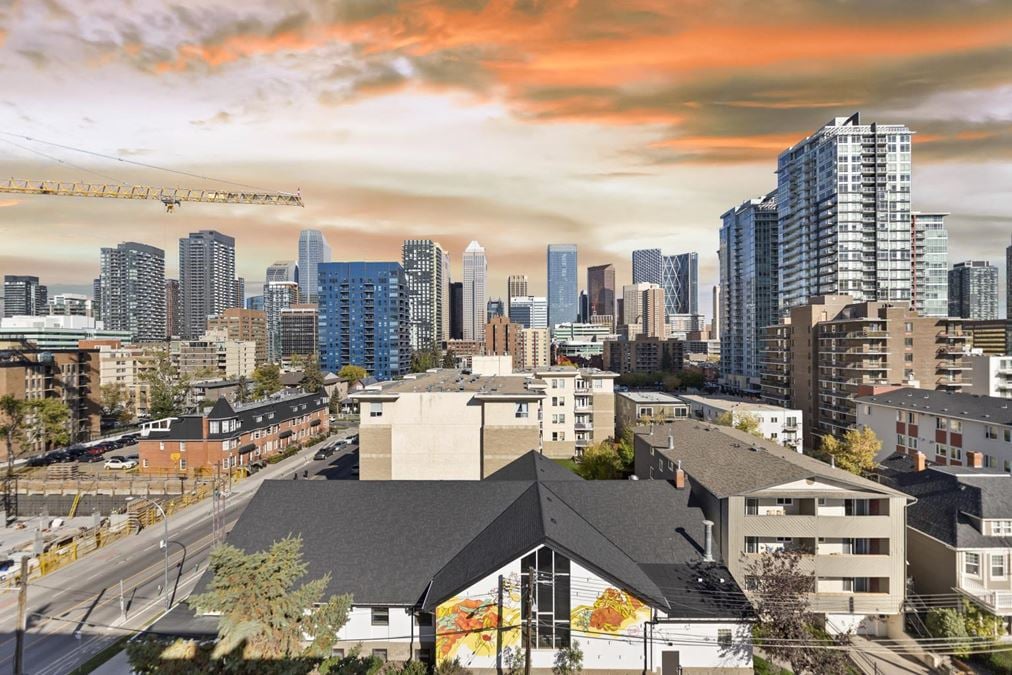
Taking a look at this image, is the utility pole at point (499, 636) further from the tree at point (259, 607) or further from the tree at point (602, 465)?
the tree at point (602, 465)

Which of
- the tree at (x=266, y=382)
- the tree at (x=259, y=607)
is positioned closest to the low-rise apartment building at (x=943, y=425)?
the tree at (x=259, y=607)

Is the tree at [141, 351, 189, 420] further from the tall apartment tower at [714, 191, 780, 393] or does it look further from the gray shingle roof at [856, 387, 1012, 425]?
the tall apartment tower at [714, 191, 780, 393]

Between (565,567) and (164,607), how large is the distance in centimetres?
2735

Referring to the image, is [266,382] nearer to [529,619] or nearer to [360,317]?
[360,317]

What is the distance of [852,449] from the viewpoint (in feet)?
178

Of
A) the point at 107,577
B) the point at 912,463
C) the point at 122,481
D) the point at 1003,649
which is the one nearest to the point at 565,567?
the point at 1003,649

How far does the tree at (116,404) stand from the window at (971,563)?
12859cm

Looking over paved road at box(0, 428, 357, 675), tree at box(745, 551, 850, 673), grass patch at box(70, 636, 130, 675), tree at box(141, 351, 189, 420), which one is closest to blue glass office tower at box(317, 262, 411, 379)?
tree at box(141, 351, 189, 420)

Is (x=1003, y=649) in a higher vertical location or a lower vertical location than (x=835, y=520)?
lower

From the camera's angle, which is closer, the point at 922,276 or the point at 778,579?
the point at 778,579

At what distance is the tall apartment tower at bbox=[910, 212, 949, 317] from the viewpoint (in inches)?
5172

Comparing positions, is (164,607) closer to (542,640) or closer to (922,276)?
(542,640)

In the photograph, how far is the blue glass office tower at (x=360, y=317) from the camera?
167 meters

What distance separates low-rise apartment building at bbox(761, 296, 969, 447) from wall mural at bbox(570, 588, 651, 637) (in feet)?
205
